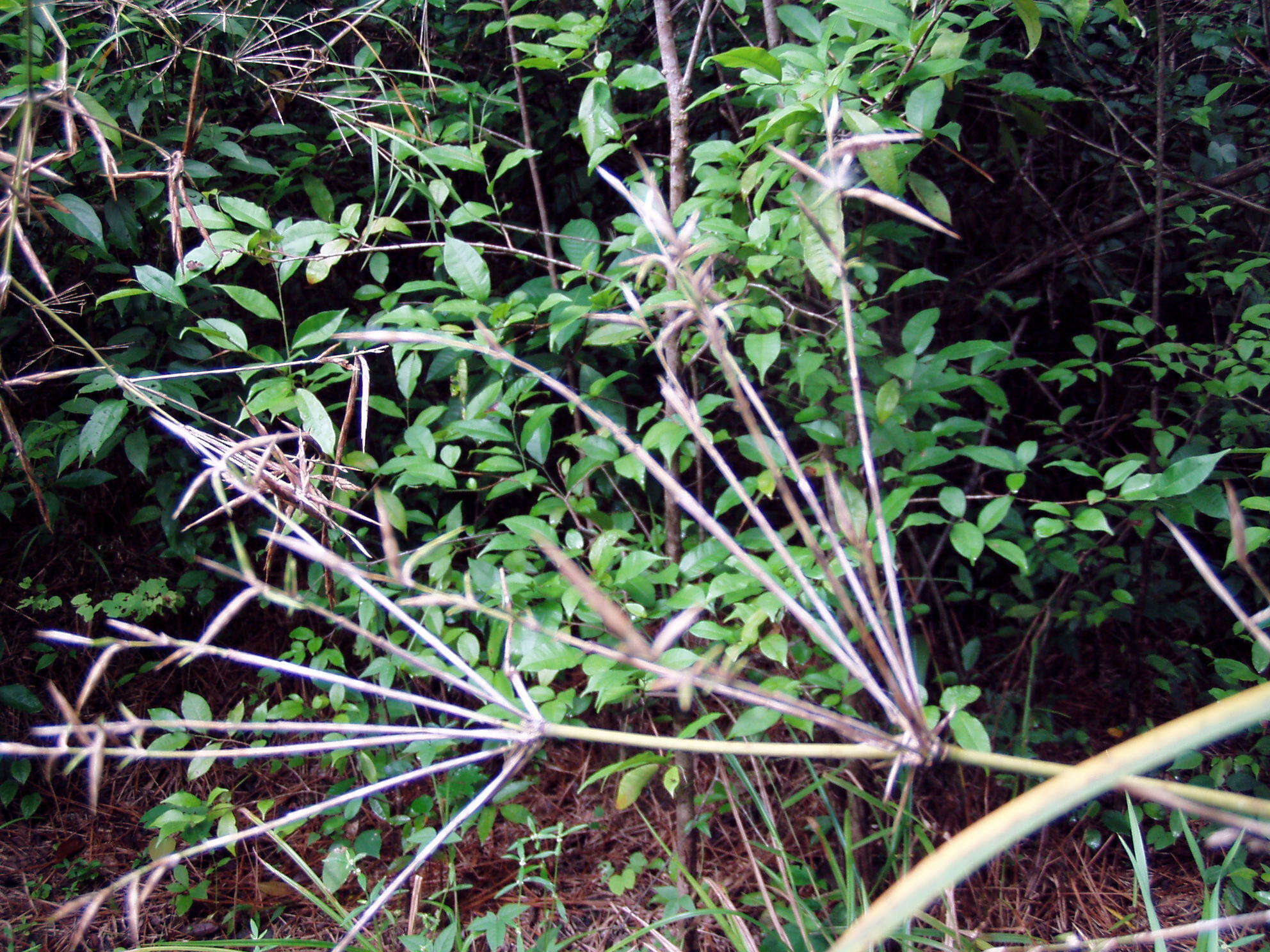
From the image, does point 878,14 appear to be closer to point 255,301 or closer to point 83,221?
point 255,301

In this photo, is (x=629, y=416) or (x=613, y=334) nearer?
(x=613, y=334)

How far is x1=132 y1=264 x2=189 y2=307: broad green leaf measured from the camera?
1.07m

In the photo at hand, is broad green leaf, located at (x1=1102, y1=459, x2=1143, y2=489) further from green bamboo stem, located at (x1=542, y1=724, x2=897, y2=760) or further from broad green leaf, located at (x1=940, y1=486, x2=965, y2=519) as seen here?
green bamboo stem, located at (x1=542, y1=724, x2=897, y2=760)

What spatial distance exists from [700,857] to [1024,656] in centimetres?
91

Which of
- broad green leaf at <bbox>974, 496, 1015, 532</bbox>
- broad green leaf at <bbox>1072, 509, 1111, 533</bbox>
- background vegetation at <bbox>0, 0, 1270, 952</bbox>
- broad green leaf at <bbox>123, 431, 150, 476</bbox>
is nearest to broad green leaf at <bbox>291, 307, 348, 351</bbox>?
background vegetation at <bbox>0, 0, 1270, 952</bbox>

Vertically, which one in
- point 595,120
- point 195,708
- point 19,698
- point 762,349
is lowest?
point 19,698

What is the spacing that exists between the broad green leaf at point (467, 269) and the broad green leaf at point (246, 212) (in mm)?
281

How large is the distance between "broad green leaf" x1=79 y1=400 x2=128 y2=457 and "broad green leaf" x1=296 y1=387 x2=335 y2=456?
0.34 metres

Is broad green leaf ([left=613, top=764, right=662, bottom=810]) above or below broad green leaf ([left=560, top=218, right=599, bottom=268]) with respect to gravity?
below

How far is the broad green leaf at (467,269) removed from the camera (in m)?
1.12

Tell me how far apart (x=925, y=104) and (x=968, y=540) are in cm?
56

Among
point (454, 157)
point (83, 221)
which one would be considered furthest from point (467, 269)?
point (83, 221)

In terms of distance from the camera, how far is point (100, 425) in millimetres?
1148

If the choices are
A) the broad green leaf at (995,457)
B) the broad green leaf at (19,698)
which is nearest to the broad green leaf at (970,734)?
the broad green leaf at (995,457)
